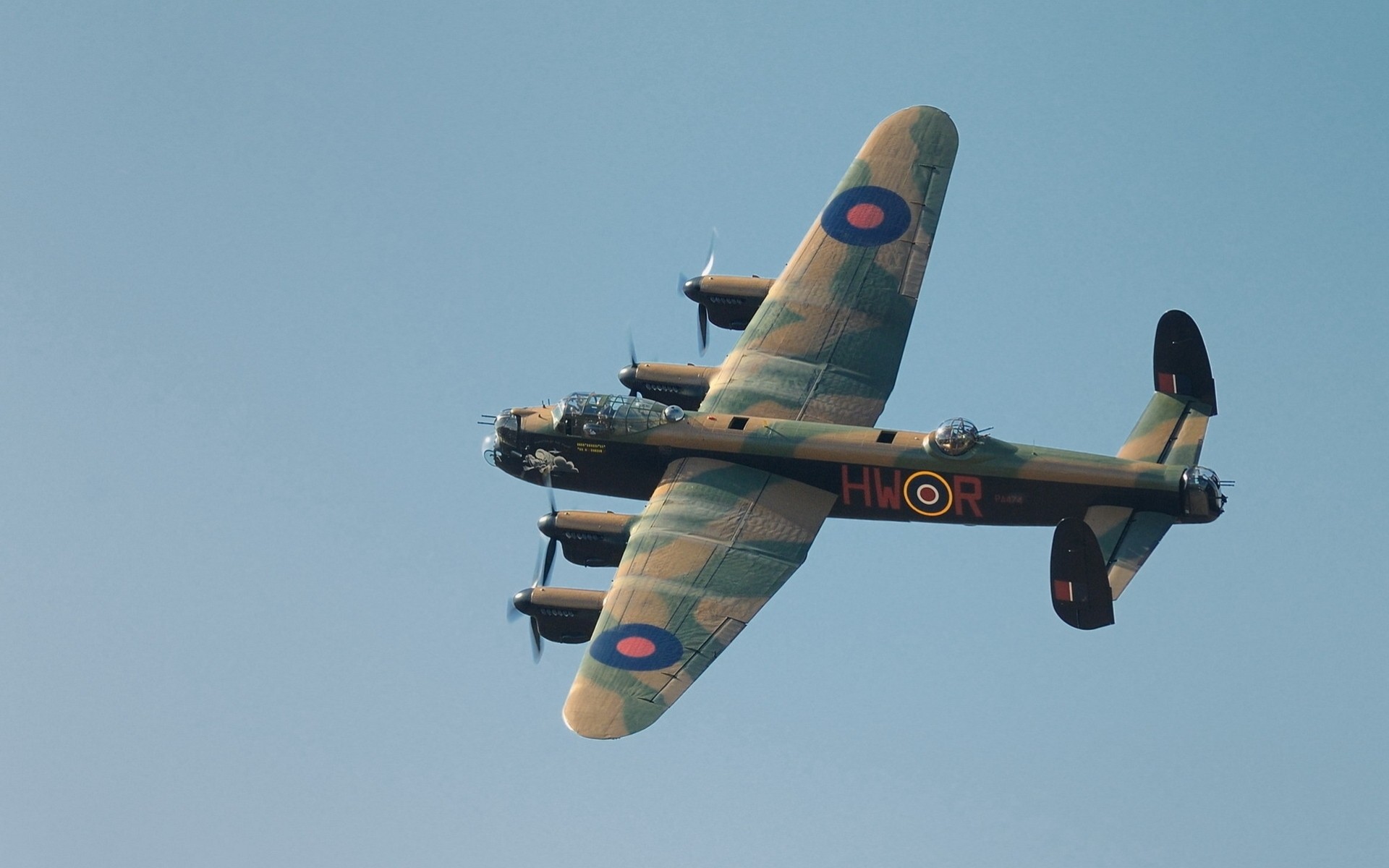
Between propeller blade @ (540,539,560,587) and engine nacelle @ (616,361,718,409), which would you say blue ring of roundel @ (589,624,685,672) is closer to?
propeller blade @ (540,539,560,587)

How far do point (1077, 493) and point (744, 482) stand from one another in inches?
327

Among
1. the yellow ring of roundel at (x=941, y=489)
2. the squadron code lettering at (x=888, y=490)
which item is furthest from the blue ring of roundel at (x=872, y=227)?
the yellow ring of roundel at (x=941, y=489)

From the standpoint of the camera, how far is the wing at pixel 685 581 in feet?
179

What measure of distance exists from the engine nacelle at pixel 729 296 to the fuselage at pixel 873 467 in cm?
576

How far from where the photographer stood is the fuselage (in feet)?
190

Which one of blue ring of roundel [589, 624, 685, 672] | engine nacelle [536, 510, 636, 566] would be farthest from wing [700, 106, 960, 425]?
blue ring of roundel [589, 624, 685, 672]

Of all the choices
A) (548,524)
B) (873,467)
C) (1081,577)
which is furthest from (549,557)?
(1081,577)

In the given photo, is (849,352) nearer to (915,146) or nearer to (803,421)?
(803,421)

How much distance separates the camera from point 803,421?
60.6 meters

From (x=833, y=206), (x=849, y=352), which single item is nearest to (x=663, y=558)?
(x=849, y=352)

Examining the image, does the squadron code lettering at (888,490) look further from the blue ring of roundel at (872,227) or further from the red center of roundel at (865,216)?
the red center of roundel at (865,216)

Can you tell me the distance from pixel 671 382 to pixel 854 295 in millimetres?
5486

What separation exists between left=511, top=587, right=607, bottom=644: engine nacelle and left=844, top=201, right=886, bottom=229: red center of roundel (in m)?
14.5

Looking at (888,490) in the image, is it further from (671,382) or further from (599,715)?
(599,715)
